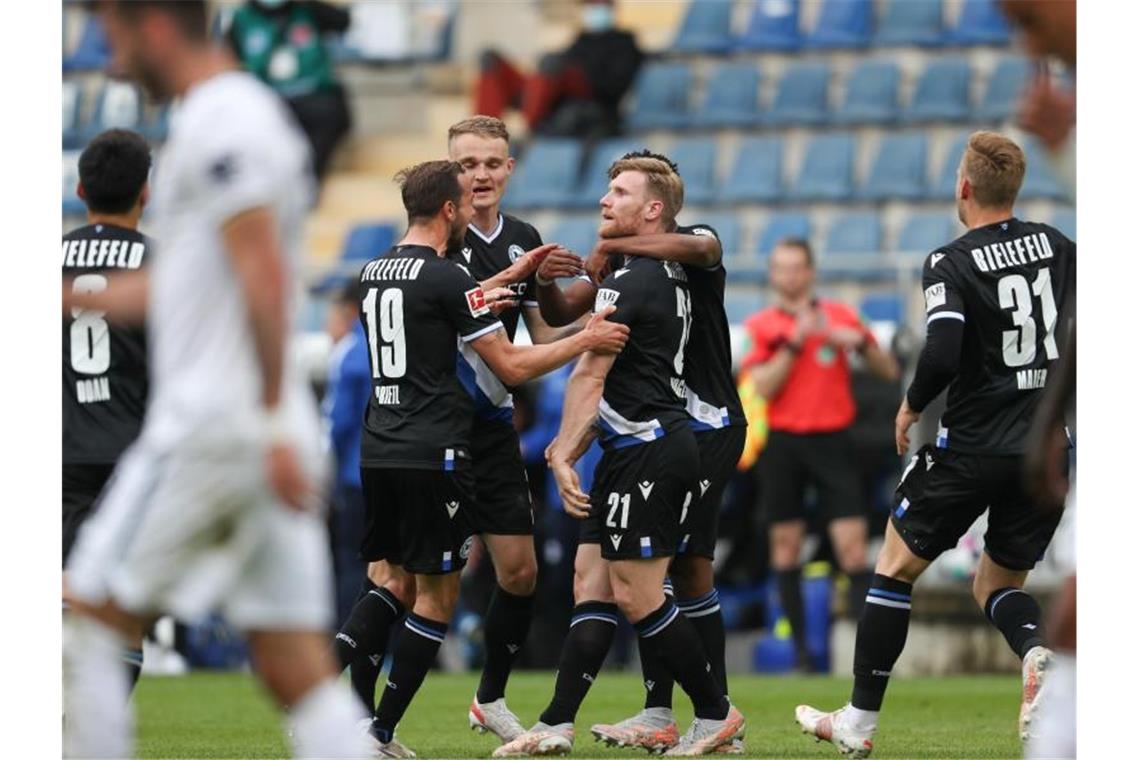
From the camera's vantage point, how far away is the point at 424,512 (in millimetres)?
7672

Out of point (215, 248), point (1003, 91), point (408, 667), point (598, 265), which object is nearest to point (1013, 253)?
point (598, 265)

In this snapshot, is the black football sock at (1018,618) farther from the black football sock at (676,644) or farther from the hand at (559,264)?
the hand at (559,264)

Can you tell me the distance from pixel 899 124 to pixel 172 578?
536 inches

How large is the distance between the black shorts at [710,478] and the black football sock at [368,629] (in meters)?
1.11

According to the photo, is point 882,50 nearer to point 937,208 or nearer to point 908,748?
point 937,208

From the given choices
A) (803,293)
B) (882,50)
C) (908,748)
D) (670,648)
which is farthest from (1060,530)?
(882,50)

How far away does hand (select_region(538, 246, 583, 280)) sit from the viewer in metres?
7.91

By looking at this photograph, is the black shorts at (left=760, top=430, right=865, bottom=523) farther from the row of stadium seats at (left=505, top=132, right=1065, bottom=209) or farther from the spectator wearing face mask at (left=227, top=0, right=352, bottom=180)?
the spectator wearing face mask at (left=227, top=0, right=352, bottom=180)

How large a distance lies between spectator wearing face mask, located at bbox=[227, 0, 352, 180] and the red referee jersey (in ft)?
26.5

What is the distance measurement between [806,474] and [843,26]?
6997 millimetres

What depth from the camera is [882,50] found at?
18641mm

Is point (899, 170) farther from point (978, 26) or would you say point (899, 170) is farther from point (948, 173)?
point (978, 26)

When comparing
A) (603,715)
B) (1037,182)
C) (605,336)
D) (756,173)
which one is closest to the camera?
(605,336)
